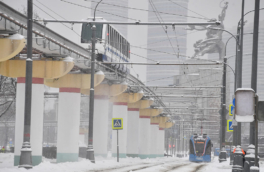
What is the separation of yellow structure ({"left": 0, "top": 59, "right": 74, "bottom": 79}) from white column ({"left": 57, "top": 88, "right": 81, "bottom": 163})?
5.53m

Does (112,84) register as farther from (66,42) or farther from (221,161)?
(66,42)

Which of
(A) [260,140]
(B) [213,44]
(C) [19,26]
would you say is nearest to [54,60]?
(C) [19,26]

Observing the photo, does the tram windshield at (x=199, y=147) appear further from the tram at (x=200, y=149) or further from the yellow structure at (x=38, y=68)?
the yellow structure at (x=38, y=68)

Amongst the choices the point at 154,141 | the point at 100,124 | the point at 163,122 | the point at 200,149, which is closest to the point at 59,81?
the point at 100,124

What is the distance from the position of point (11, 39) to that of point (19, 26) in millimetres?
1130

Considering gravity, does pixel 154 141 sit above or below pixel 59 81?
below

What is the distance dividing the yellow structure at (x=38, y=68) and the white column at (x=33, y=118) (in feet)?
1.46

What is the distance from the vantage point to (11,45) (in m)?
26.4

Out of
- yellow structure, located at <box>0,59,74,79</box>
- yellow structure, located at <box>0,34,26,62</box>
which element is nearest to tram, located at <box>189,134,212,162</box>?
yellow structure, located at <box>0,59,74,79</box>

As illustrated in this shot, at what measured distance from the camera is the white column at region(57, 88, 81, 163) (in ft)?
126

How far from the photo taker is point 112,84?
48.1 meters

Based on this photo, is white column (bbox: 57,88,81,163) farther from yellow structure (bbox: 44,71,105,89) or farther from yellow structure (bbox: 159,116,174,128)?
yellow structure (bbox: 159,116,174,128)

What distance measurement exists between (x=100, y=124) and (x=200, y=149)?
51.4 ft

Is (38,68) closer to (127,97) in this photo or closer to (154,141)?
(127,97)
